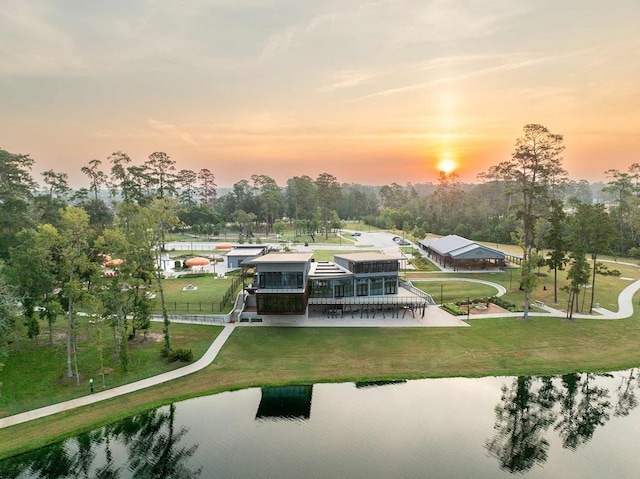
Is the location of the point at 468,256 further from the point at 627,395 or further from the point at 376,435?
the point at 376,435

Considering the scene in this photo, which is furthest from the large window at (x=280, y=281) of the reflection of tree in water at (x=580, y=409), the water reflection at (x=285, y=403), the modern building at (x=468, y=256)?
the modern building at (x=468, y=256)

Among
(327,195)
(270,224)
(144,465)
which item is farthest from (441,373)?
(270,224)

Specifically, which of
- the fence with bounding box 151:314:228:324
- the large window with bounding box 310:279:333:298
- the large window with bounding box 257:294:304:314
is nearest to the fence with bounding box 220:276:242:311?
the fence with bounding box 151:314:228:324

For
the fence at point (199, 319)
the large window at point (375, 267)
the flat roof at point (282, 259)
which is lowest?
the fence at point (199, 319)

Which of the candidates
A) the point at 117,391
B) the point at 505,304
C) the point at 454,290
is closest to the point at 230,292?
the point at 117,391

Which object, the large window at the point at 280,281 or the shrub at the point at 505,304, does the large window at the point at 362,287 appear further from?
the shrub at the point at 505,304

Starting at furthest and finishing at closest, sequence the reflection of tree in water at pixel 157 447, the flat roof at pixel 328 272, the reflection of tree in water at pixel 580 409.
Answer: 1. the flat roof at pixel 328 272
2. the reflection of tree in water at pixel 580 409
3. the reflection of tree in water at pixel 157 447

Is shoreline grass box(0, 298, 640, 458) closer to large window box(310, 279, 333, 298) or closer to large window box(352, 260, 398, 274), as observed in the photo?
large window box(310, 279, 333, 298)

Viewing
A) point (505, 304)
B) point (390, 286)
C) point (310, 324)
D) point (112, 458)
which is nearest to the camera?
point (112, 458)
